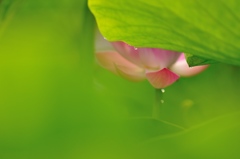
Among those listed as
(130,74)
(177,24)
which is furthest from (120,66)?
(177,24)

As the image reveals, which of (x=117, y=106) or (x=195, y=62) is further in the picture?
(x=195, y=62)

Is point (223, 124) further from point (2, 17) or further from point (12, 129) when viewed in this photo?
point (2, 17)

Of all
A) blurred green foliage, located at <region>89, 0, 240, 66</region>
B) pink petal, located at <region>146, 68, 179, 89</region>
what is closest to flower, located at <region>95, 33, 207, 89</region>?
pink petal, located at <region>146, 68, 179, 89</region>

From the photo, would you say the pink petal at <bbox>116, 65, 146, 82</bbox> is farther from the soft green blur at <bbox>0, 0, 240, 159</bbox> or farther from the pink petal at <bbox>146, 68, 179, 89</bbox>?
the soft green blur at <bbox>0, 0, 240, 159</bbox>

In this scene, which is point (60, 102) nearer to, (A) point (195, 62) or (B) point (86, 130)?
(B) point (86, 130)

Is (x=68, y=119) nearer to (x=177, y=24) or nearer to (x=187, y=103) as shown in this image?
(x=177, y=24)

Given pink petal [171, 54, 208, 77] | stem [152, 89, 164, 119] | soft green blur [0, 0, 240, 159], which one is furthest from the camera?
pink petal [171, 54, 208, 77]

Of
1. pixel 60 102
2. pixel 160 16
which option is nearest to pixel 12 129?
pixel 60 102
